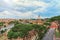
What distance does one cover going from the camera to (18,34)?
140 ft

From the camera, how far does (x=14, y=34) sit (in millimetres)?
41281

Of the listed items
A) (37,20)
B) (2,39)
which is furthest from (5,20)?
(2,39)

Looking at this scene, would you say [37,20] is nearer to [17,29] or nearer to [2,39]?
[17,29]

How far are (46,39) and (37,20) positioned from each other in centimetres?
3343

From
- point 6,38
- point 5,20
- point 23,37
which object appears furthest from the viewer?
point 5,20

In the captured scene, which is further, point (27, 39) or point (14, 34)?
point (14, 34)

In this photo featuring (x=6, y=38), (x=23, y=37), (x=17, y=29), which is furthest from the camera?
(x=17, y=29)

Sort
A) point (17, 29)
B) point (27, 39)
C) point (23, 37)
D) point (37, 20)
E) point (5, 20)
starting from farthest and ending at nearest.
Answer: point (5, 20) → point (37, 20) → point (17, 29) → point (23, 37) → point (27, 39)

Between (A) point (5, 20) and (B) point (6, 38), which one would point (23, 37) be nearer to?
(B) point (6, 38)

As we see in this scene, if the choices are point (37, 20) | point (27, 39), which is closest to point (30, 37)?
point (27, 39)

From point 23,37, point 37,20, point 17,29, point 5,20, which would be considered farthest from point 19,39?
point 5,20

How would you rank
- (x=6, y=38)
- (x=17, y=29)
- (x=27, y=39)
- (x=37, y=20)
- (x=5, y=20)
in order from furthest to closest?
(x=5, y=20)
(x=37, y=20)
(x=17, y=29)
(x=6, y=38)
(x=27, y=39)

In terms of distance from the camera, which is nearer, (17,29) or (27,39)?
(27,39)

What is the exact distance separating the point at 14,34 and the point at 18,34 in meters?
1.48
